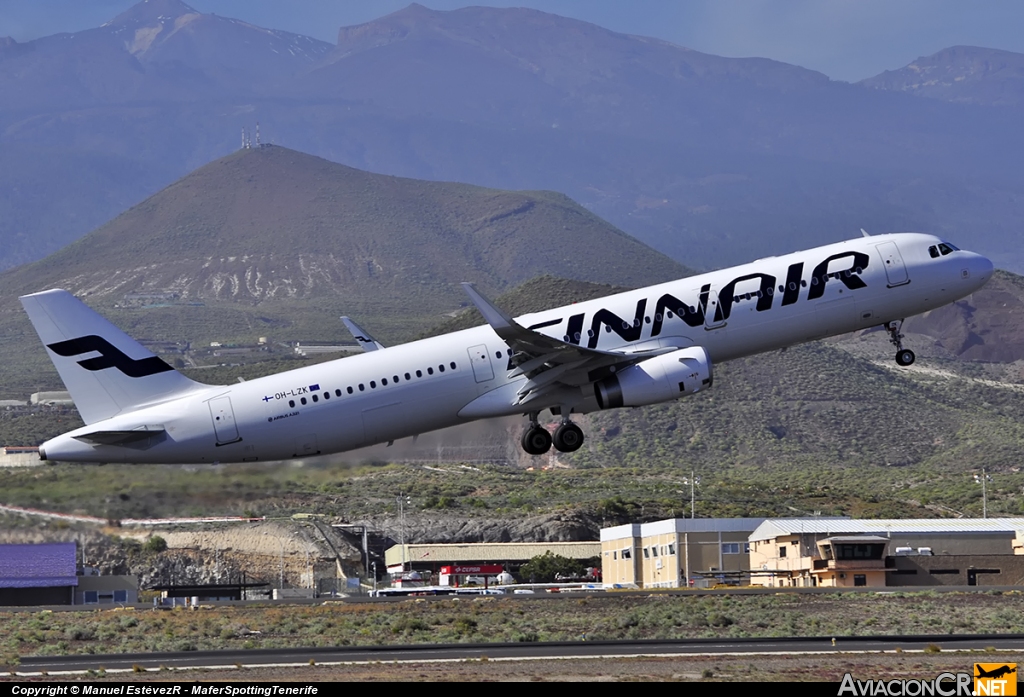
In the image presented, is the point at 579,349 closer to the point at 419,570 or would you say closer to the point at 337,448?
the point at 337,448

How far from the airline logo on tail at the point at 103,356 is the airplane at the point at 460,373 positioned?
42 mm

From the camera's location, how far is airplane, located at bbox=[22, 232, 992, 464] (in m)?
53.4

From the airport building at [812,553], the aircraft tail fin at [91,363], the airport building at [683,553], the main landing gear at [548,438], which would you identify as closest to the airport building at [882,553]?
the airport building at [812,553]

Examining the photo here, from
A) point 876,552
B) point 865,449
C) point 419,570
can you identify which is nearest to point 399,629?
point 876,552

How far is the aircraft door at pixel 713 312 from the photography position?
54438mm

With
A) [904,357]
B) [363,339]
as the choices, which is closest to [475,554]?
[363,339]

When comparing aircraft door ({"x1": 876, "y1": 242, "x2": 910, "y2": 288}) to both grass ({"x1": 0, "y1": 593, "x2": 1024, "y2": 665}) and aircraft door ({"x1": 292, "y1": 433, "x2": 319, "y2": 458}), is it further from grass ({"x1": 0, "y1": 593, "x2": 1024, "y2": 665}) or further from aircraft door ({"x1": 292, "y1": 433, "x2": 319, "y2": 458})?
aircraft door ({"x1": 292, "y1": 433, "x2": 319, "y2": 458})

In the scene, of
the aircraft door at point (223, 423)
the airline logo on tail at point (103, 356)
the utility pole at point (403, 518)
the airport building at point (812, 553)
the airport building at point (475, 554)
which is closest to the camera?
the aircraft door at point (223, 423)

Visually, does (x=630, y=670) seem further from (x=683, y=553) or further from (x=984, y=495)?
(x=984, y=495)

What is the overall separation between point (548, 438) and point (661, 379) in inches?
205

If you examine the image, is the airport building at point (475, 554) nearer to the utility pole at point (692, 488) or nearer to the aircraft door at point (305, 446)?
the utility pole at point (692, 488)

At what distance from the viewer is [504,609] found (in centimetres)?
7925

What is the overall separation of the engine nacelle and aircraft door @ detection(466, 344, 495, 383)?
4.27 m

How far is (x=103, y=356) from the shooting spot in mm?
54562
